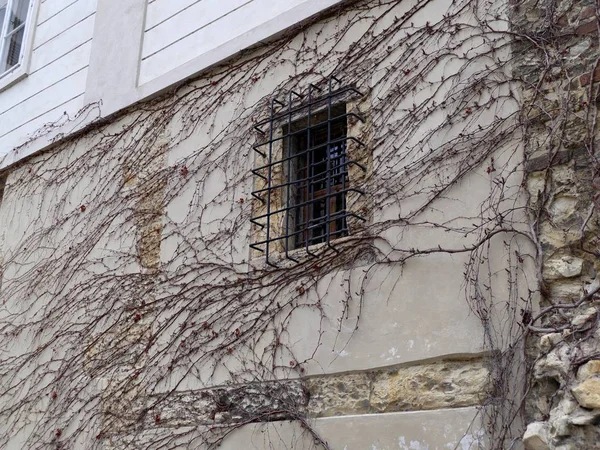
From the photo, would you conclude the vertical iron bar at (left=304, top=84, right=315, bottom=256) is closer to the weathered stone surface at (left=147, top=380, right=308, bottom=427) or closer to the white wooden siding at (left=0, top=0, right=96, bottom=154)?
the weathered stone surface at (left=147, top=380, right=308, bottom=427)

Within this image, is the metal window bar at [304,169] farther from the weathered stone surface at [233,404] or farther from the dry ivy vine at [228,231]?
the weathered stone surface at [233,404]

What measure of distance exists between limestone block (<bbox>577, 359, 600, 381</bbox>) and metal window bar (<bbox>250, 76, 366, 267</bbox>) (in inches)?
61.0

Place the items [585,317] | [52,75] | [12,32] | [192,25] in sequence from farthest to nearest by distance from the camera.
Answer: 1. [12,32]
2. [52,75]
3. [192,25]
4. [585,317]

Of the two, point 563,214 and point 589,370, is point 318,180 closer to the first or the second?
point 563,214

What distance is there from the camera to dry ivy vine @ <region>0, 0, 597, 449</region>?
11.8ft

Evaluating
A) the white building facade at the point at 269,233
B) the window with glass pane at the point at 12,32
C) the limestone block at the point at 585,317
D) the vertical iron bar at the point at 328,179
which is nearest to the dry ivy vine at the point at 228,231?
the white building facade at the point at 269,233

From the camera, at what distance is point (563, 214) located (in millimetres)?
3355

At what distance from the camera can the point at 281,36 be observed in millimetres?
4820

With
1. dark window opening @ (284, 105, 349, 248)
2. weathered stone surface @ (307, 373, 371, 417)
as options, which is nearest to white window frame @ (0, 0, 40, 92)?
dark window opening @ (284, 105, 349, 248)

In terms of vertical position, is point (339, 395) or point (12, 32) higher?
point (12, 32)

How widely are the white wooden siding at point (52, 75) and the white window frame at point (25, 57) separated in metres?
0.04

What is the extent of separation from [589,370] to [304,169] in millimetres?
2137

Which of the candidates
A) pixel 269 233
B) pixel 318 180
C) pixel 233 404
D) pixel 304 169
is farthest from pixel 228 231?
pixel 233 404

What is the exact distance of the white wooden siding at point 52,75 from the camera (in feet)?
20.7
